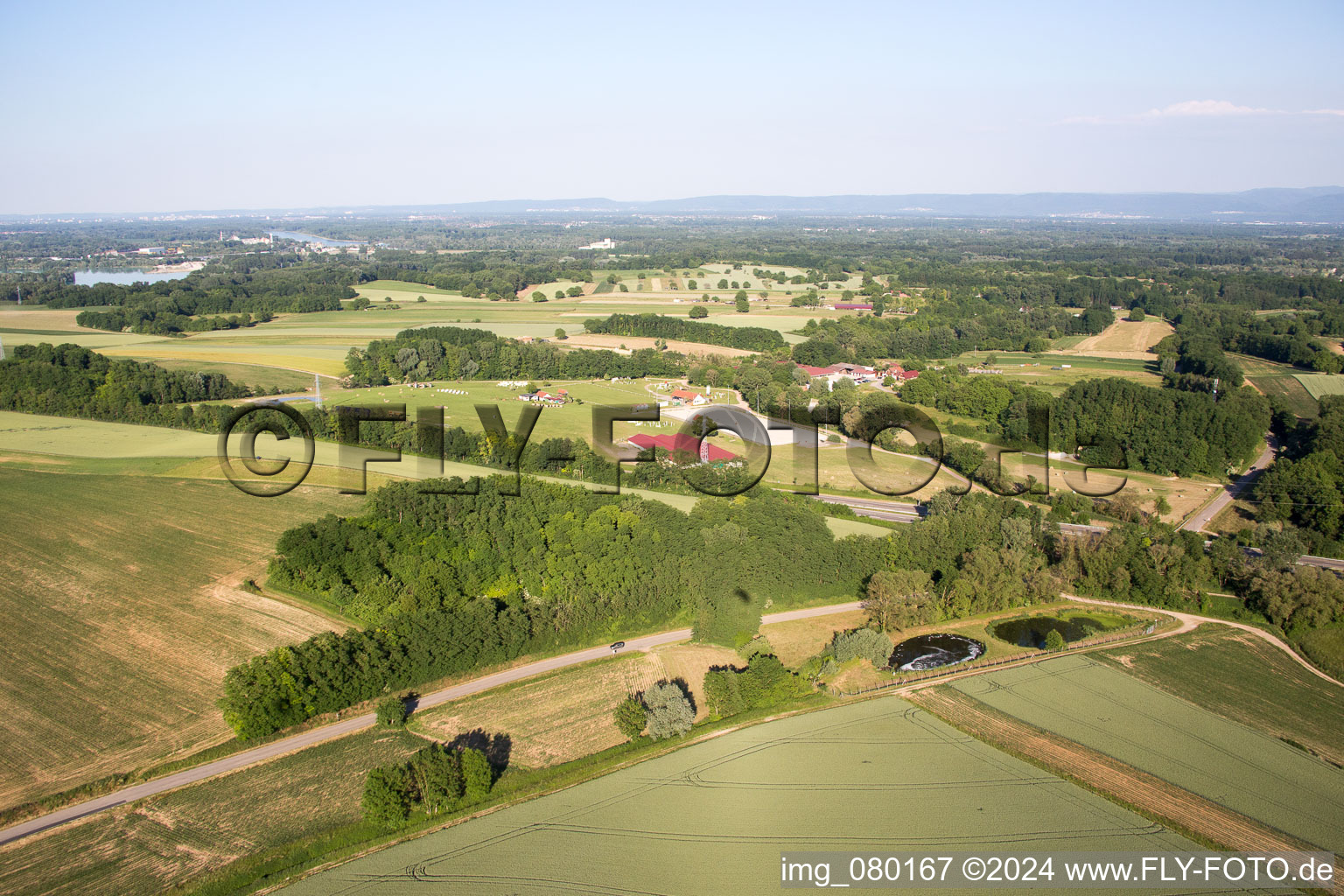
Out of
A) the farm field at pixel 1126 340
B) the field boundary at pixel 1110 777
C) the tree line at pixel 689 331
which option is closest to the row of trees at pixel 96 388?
the tree line at pixel 689 331

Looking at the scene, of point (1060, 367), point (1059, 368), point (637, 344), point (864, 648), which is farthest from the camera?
point (637, 344)

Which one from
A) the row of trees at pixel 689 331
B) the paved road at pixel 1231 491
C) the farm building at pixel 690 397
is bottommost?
the paved road at pixel 1231 491

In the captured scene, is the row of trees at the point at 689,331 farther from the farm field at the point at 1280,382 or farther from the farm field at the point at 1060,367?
the farm field at the point at 1280,382

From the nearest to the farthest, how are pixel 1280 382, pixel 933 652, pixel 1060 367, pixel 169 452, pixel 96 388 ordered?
pixel 933 652 → pixel 169 452 → pixel 96 388 → pixel 1280 382 → pixel 1060 367

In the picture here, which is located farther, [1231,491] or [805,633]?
[1231,491]

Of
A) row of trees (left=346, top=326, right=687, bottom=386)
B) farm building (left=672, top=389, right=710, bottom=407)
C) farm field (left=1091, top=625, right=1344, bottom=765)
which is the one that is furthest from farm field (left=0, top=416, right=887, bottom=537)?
row of trees (left=346, top=326, right=687, bottom=386)

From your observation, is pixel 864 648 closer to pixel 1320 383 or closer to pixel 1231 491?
pixel 1231 491

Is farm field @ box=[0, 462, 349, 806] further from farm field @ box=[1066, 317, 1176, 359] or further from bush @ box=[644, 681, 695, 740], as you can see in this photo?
farm field @ box=[1066, 317, 1176, 359]

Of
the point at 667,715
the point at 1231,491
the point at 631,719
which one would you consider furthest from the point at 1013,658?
the point at 1231,491
